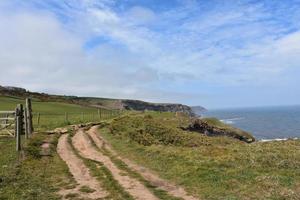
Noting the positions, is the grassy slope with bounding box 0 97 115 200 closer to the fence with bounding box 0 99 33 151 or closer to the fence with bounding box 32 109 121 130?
the fence with bounding box 0 99 33 151

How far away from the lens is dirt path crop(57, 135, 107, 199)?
16211mm

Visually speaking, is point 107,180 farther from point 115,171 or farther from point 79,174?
point 79,174

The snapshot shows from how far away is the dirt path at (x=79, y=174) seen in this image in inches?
638

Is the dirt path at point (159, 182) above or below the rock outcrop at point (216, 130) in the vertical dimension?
above

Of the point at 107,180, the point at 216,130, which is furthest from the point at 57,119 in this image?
the point at 107,180

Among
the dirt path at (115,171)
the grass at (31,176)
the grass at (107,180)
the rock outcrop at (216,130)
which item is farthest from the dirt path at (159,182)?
the rock outcrop at (216,130)

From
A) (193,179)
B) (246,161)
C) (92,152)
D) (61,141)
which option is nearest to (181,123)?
(61,141)

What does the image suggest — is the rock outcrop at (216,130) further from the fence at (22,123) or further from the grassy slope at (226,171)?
the grassy slope at (226,171)

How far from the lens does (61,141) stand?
1351 inches

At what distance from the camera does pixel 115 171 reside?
20.8 m

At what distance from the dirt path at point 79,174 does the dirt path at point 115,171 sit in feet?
3.09

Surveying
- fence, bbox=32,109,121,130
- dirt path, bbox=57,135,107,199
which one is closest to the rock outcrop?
fence, bbox=32,109,121,130

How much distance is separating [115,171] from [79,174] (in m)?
1.82

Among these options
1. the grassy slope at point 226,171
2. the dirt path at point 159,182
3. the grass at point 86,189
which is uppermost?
the grassy slope at point 226,171
